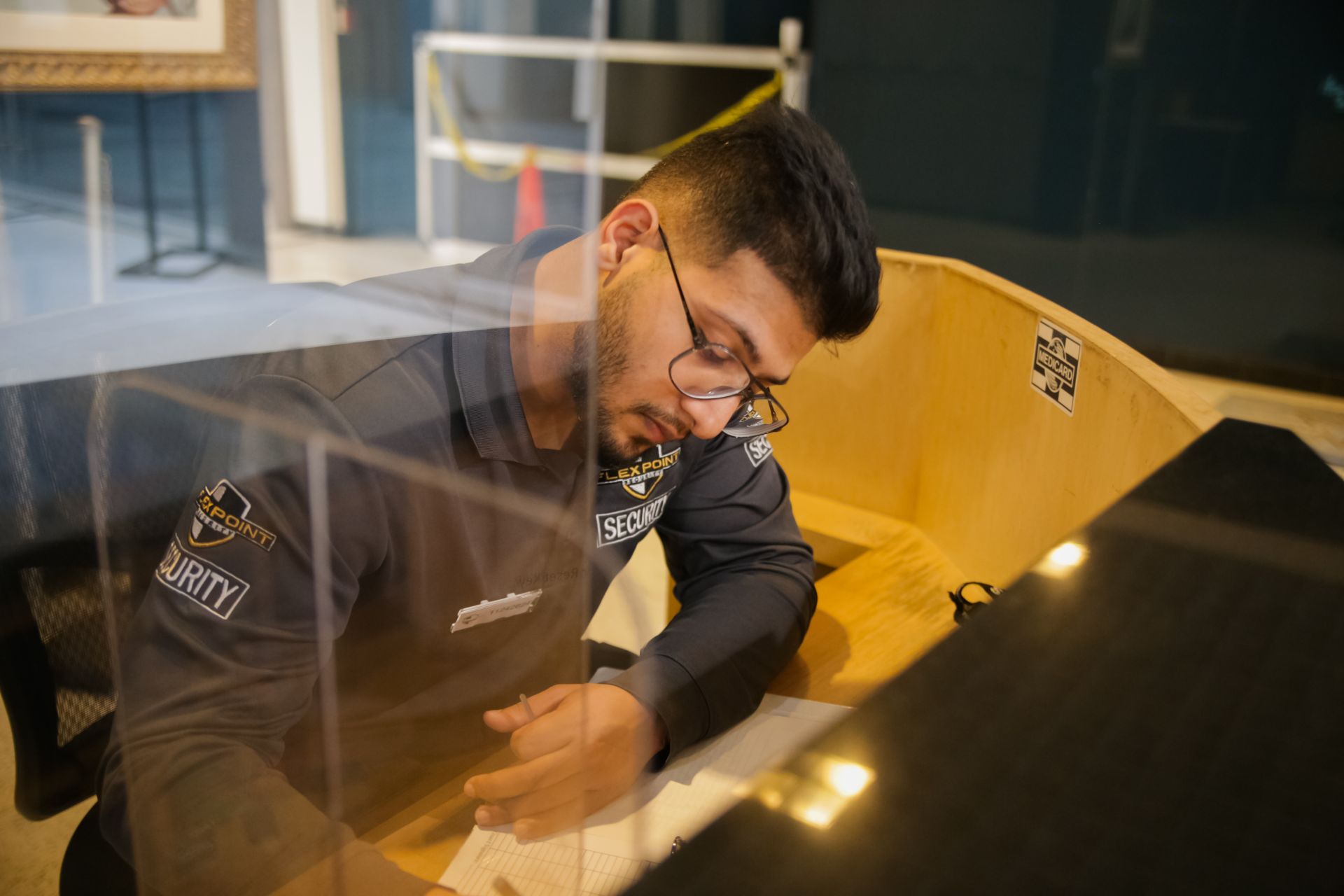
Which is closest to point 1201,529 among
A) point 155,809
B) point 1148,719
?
point 1148,719

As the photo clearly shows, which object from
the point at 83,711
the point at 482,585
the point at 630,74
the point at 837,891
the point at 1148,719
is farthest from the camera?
the point at 630,74

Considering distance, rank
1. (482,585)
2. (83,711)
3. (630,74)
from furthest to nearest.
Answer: (630,74)
(482,585)
(83,711)

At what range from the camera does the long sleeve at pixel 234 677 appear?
59cm

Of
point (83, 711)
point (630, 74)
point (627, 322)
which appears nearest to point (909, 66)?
point (630, 74)

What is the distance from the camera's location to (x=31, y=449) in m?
0.52

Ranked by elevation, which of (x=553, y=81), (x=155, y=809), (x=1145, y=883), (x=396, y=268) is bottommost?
(x=155, y=809)

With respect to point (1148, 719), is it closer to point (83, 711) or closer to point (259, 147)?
point (259, 147)

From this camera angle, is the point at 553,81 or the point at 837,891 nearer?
the point at 837,891

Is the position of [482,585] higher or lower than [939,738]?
lower

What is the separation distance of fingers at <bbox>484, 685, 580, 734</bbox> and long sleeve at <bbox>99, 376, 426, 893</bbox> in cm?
15

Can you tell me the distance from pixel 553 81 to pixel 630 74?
119 inches

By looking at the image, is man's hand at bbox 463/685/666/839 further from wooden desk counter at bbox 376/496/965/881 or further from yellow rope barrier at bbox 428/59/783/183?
yellow rope barrier at bbox 428/59/783/183

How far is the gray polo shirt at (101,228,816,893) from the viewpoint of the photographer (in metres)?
0.60

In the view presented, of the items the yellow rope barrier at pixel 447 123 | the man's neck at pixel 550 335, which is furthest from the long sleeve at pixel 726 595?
the yellow rope barrier at pixel 447 123
